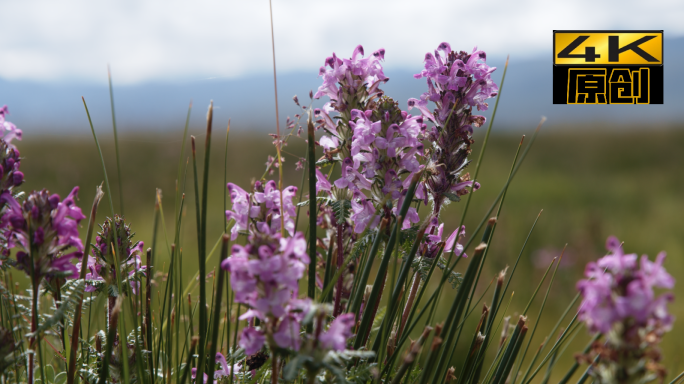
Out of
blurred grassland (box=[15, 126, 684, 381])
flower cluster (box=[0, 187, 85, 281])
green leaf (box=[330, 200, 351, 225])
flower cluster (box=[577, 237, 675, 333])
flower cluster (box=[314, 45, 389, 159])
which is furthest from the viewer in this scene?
blurred grassland (box=[15, 126, 684, 381])

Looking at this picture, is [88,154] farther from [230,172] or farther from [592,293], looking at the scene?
[592,293]

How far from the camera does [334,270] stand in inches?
49.9

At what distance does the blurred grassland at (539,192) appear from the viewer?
173 inches

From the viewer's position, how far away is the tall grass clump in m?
0.65

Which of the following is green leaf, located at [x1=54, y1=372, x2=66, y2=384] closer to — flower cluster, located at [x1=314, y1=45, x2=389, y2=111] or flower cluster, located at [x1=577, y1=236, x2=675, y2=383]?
flower cluster, located at [x1=314, y1=45, x2=389, y2=111]

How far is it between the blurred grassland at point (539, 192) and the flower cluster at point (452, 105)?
2061mm

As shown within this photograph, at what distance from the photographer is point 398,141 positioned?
1.17 metres

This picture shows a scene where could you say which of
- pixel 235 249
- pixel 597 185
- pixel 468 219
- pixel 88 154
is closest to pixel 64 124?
pixel 88 154

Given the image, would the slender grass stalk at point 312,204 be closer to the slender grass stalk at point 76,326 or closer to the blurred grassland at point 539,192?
the slender grass stalk at point 76,326

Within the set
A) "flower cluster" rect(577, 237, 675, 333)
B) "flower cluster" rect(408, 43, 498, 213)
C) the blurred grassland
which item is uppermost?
"flower cluster" rect(408, 43, 498, 213)

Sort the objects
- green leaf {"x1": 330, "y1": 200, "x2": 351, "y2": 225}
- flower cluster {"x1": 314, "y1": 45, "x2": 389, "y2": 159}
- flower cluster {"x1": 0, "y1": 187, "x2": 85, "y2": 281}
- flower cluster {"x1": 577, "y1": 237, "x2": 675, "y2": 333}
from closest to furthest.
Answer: flower cluster {"x1": 577, "y1": 237, "x2": 675, "y2": 333} → flower cluster {"x1": 0, "y1": 187, "x2": 85, "y2": 281} → green leaf {"x1": 330, "y1": 200, "x2": 351, "y2": 225} → flower cluster {"x1": 314, "y1": 45, "x2": 389, "y2": 159}

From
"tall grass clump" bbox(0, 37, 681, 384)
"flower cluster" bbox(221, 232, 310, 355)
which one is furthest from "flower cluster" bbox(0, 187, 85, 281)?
"flower cluster" bbox(221, 232, 310, 355)

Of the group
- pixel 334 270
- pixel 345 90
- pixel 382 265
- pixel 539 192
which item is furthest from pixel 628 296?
pixel 539 192

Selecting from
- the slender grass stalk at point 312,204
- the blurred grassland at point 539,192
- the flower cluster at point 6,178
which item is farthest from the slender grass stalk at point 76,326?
the blurred grassland at point 539,192
